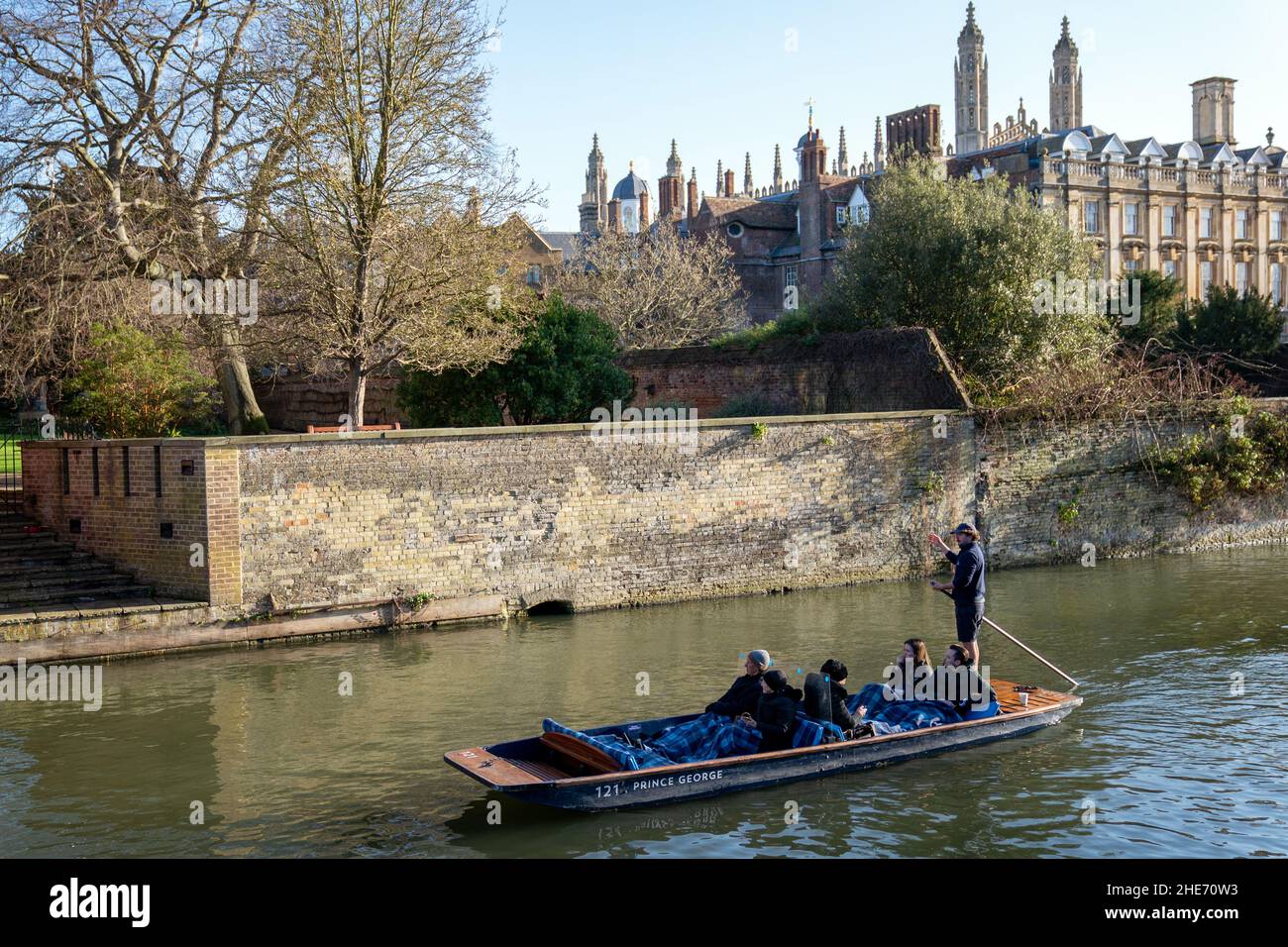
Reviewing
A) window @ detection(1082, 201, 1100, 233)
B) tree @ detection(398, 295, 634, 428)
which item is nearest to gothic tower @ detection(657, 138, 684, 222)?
window @ detection(1082, 201, 1100, 233)

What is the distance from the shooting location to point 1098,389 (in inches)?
969

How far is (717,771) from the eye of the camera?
10.4 meters

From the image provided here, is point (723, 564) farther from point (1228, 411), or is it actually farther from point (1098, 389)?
point (1228, 411)

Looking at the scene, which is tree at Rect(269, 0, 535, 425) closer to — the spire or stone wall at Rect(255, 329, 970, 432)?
stone wall at Rect(255, 329, 970, 432)

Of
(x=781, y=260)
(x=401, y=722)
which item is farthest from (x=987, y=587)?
(x=781, y=260)

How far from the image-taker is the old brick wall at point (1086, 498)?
23.7 meters

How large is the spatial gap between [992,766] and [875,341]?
1530 cm

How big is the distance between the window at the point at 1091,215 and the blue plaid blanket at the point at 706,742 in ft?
153

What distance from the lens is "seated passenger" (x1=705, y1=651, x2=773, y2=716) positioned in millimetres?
11422

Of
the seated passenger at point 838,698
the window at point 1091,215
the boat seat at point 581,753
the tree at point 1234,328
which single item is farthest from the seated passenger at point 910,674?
the window at point 1091,215

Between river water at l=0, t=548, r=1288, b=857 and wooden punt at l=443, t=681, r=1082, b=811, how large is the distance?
0.18 metres

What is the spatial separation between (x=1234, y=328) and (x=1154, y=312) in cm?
307

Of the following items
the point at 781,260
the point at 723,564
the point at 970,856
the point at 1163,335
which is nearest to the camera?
the point at 970,856

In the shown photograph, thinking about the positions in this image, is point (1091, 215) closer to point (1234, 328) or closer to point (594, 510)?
point (1234, 328)
